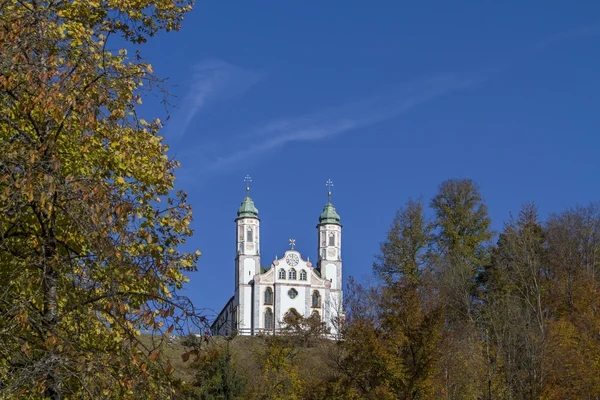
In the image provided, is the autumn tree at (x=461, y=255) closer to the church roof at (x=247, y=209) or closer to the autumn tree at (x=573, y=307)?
the autumn tree at (x=573, y=307)

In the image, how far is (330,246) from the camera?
95438 millimetres

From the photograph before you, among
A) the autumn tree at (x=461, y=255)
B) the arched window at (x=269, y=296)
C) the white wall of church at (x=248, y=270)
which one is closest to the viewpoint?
the autumn tree at (x=461, y=255)

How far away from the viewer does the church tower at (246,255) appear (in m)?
89.4

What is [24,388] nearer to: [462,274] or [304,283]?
[462,274]

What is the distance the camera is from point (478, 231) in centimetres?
5875

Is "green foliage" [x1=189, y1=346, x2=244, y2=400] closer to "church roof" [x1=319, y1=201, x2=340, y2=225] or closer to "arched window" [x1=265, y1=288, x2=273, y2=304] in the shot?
"arched window" [x1=265, y1=288, x2=273, y2=304]

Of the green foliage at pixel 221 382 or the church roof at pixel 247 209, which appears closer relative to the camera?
the green foliage at pixel 221 382

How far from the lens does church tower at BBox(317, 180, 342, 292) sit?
94188mm

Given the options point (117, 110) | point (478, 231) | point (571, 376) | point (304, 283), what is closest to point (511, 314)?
point (571, 376)

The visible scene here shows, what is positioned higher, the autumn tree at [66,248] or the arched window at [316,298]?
the arched window at [316,298]

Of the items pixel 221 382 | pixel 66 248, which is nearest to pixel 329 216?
pixel 221 382

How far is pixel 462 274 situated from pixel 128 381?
→ 43.4m

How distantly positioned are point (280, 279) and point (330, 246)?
814 centimetres

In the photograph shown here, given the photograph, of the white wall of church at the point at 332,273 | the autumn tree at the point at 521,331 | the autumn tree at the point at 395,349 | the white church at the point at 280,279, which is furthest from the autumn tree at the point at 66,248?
the white wall of church at the point at 332,273
